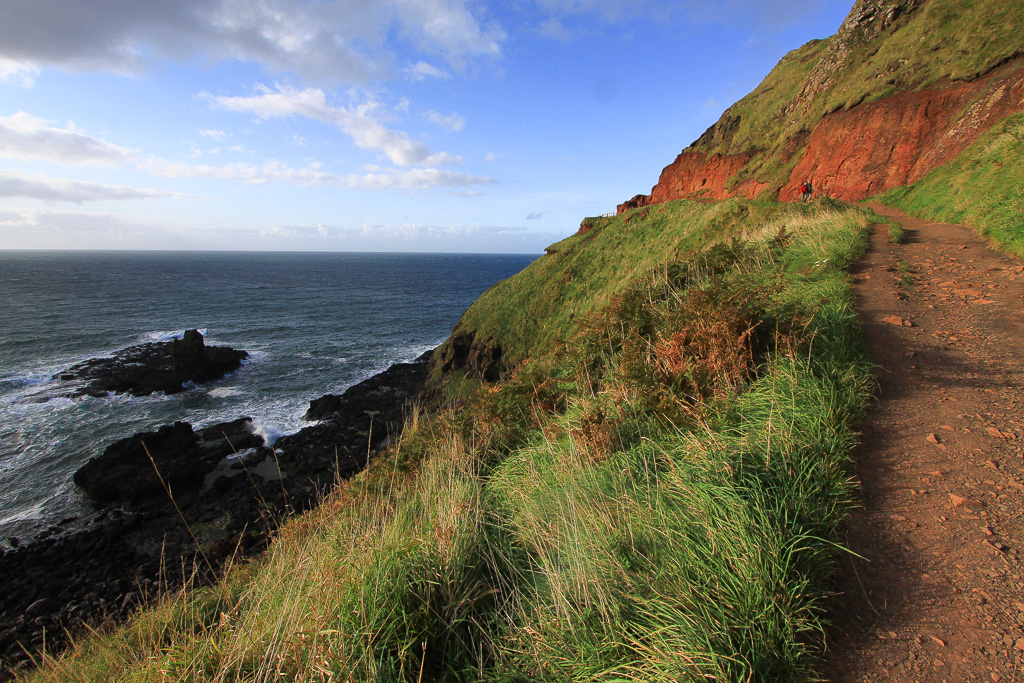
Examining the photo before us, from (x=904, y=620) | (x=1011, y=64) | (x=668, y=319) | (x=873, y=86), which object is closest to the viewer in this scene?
(x=904, y=620)

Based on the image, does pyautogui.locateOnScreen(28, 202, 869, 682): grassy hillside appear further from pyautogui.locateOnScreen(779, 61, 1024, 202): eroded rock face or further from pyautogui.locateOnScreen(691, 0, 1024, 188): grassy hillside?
pyautogui.locateOnScreen(691, 0, 1024, 188): grassy hillside

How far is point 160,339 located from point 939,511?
54001 millimetres

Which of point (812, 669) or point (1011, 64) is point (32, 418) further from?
point (1011, 64)

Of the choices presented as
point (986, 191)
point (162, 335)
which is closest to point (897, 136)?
point (986, 191)

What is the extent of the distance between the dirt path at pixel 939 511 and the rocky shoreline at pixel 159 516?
28.2 feet

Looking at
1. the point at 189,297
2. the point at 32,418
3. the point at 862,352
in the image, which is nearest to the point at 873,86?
the point at 862,352

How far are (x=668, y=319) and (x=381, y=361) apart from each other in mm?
33625

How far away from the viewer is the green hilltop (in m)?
2.34

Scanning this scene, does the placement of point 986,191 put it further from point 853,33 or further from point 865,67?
point 853,33

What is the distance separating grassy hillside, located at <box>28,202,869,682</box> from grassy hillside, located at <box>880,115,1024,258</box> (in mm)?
7491

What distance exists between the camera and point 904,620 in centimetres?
224

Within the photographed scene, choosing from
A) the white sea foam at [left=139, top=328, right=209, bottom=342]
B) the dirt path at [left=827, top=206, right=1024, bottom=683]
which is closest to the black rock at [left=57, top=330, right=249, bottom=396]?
the white sea foam at [left=139, top=328, right=209, bottom=342]

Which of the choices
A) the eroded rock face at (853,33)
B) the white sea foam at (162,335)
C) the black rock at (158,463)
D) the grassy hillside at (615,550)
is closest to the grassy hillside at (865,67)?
the eroded rock face at (853,33)

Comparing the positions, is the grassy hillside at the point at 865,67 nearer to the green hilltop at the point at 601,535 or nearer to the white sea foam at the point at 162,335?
the green hilltop at the point at 601,535
